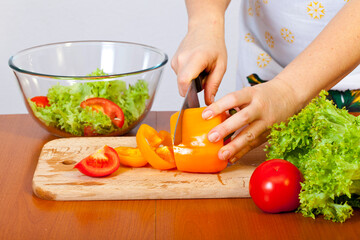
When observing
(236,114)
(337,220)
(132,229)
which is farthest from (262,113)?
(132,229)

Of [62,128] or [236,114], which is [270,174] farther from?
Answer: [62,128]

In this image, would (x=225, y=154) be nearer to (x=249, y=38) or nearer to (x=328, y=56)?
(x=328, y=56)

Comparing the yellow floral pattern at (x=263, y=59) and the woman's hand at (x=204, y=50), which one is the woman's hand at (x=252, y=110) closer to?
the woman's hand at (x=204, y=50)

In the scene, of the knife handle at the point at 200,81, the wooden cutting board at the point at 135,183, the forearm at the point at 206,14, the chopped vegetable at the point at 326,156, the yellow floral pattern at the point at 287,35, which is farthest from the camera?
the yellow floral pattern at the point at 287,35

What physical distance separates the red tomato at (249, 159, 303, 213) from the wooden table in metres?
0.03

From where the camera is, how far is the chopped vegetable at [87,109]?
5.18 feet

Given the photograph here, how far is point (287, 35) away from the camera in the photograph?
6.05 feet

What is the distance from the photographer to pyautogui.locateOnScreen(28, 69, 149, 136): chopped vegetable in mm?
1578

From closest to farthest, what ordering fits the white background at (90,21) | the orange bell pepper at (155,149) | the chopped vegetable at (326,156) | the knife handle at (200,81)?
the chopped vegetable at (326,156)
the orange bell pepper at (155,149)
the knife handle at (200,81)
the white background at (90,21)

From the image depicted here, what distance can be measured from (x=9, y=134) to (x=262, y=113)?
88 centimetres

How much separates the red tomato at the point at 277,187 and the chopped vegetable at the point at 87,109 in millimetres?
588

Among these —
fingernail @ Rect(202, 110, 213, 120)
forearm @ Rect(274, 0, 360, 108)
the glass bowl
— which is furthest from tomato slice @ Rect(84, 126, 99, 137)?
forearm @ Rect(274, 0, 360, 108)

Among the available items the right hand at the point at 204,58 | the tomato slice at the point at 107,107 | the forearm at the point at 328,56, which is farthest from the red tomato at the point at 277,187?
the tomato slice at the point at 107,107

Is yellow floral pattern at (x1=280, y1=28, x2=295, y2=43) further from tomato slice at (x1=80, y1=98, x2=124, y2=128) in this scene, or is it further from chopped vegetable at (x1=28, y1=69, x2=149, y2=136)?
tomato slice at (x1=80, y1=98, x2=124, y2=128)
